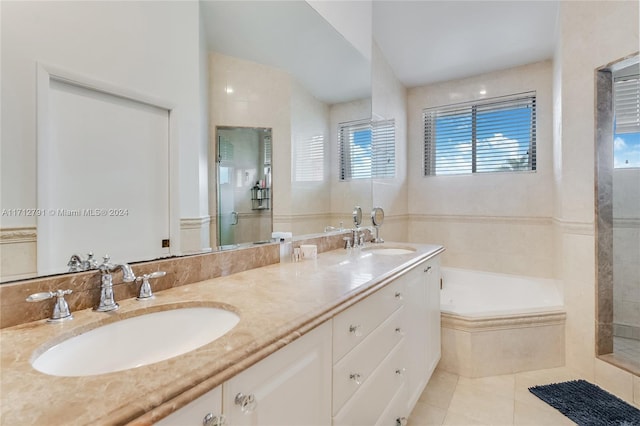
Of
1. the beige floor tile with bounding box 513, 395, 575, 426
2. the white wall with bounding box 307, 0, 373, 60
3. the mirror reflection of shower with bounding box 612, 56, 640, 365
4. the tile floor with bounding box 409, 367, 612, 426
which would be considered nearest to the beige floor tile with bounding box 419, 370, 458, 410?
the tile floor with bounding box 409, 367, 612, 426

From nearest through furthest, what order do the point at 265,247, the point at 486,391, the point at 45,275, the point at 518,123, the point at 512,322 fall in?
the point at 45,275, the point at 265,247, the point at 486,391, the point at 512,322, the point at 518,123

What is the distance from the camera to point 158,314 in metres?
0.90

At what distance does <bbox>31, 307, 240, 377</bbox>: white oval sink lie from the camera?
2.25ft

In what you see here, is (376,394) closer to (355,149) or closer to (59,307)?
(59,307)

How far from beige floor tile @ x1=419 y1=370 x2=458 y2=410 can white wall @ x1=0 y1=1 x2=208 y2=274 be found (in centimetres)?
176

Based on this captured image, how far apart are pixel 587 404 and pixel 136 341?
2.37 meters

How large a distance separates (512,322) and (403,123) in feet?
7.56

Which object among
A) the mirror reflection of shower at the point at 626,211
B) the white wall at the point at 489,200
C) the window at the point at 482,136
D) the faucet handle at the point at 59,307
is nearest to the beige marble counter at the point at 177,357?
the faucet handle at the point at 59,307

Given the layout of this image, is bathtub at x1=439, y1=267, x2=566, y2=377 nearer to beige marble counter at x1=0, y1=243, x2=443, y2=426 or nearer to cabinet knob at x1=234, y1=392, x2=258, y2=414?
beige marble counter at x1=0, y1=243, x2=443, y2=426

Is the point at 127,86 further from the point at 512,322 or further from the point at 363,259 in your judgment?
the point at 512,322

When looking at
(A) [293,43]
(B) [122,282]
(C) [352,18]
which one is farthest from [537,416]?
(C) [352,18]

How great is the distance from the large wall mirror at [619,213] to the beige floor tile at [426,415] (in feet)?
3.84

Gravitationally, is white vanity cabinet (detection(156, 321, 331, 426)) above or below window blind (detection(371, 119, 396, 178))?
below

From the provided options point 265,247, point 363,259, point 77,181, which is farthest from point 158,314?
point 363,259
